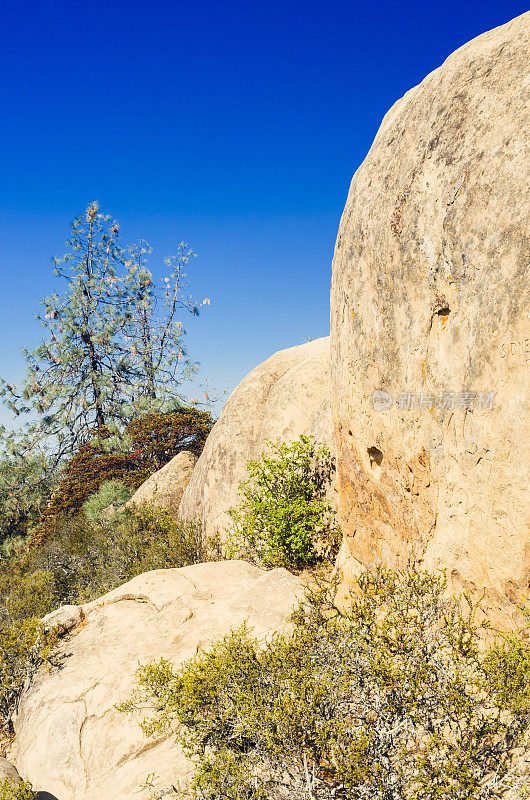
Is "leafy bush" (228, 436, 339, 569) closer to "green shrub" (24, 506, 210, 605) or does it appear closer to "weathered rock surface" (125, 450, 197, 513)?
"green shrub" (24, 506, 210, 605)

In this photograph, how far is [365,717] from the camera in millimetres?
3934

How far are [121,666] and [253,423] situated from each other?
7099mm

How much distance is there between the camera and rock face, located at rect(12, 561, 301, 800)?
5.52 m

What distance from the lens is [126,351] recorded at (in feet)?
88.4

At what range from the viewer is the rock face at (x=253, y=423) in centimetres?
1193

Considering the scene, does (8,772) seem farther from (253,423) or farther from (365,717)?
(253,423)

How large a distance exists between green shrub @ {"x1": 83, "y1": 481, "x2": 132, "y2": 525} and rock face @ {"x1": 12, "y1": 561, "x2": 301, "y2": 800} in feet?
26.2

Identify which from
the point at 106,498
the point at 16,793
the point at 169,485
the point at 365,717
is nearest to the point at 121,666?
the point at 16,793

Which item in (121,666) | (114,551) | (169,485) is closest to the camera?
(121,666)

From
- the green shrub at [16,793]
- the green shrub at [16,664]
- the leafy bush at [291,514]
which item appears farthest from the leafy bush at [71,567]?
the green shrub at [16,793]

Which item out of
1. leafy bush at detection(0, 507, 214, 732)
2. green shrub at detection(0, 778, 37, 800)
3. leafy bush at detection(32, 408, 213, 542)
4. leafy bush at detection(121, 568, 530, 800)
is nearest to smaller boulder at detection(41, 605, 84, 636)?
leafy bush at detection(0, 507, 214, 732)

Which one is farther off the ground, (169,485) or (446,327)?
(446,327)

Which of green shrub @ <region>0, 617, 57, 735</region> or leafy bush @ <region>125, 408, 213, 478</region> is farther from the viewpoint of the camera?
leafy bush @ <region>125, 408, 213, 478</region>

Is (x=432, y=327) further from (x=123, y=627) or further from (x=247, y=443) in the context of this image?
(x=247, y=443)
